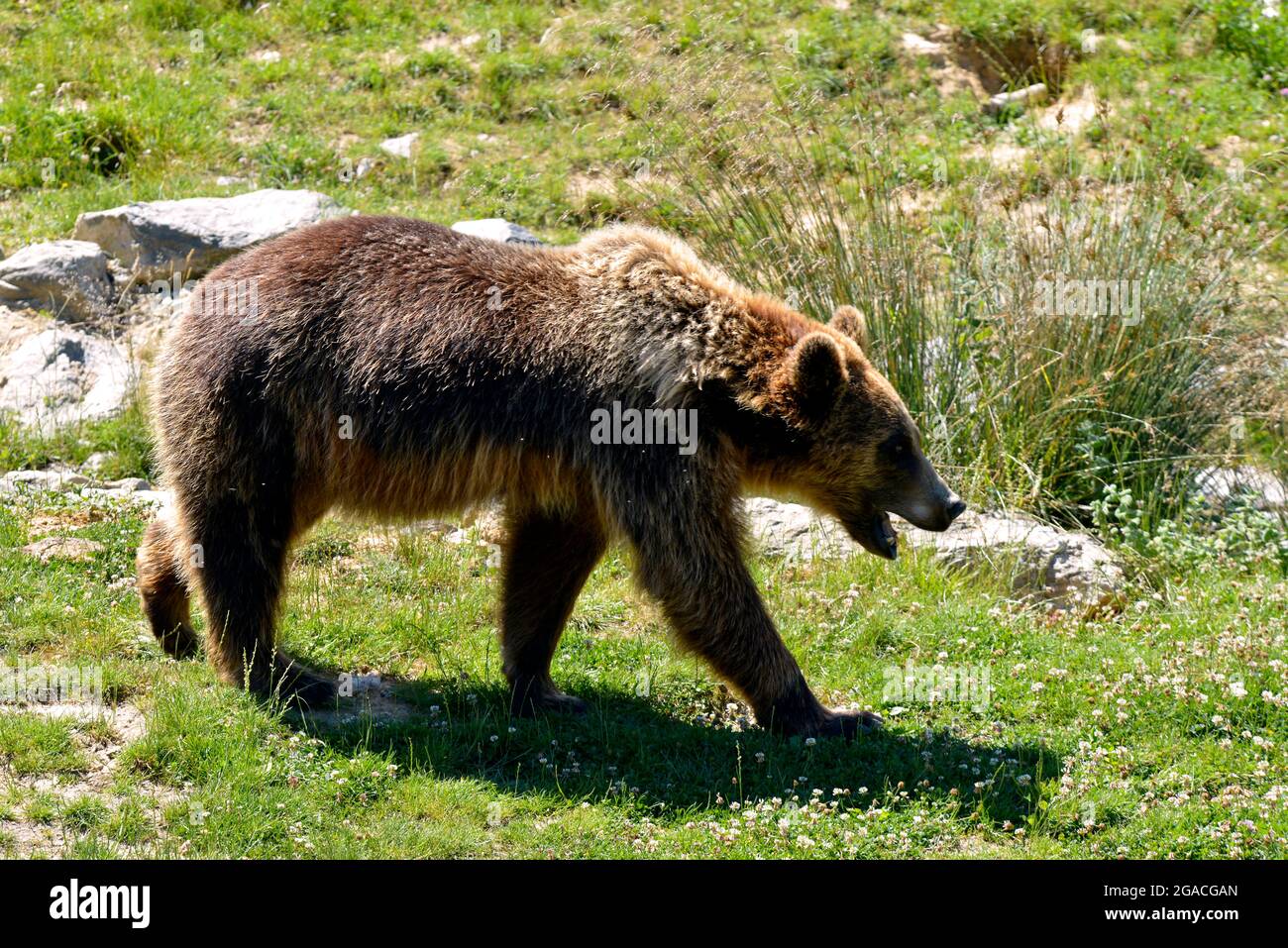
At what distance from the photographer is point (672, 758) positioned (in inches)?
257

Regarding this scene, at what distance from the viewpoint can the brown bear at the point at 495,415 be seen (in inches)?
259

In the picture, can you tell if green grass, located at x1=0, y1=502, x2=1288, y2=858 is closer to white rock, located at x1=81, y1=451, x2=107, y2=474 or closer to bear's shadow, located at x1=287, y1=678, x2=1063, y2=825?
bear's shadow, located at x1=287, y1=678, x2=1063, y2=825

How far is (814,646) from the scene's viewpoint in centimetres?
788

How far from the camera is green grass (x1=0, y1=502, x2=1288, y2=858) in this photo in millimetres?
5816

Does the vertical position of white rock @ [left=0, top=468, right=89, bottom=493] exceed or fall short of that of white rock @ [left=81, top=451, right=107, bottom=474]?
it falls short

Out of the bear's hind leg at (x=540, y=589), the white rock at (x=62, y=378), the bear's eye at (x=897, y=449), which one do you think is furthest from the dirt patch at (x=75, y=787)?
the white rock at (x=62, y=378)

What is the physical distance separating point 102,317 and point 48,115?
349 centimetres

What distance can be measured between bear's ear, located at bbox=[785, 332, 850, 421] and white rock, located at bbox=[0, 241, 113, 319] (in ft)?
22.5

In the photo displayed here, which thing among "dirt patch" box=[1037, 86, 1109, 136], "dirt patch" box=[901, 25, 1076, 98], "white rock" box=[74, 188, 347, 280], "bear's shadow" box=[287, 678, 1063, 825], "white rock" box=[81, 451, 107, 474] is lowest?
"bear's shadow" box=[287, 678, 1063, 825]

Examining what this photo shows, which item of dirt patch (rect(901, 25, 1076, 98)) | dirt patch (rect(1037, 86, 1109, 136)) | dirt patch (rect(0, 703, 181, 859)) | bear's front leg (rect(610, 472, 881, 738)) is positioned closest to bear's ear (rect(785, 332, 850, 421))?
bear's front leg (rect(610, 472, 881, 738))

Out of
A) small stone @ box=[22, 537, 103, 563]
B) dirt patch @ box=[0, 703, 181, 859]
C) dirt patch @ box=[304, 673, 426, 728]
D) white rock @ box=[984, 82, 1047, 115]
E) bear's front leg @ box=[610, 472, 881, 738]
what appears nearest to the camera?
dirt patch @ box=[0, 703, 181, 859]

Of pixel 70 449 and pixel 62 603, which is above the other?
pixel 70 449
